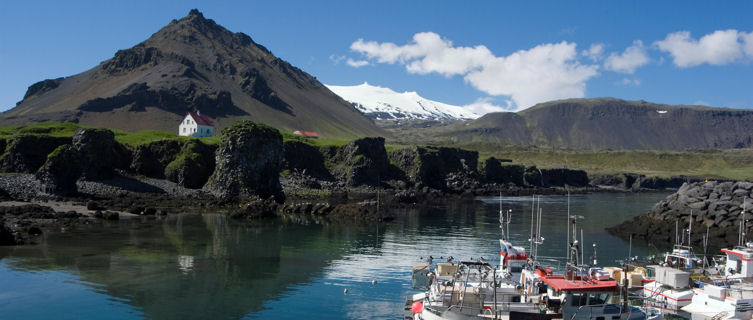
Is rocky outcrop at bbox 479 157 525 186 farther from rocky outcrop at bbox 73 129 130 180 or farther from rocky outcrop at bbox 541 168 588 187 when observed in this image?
rocky outcrop at bbox 73 129 130 180

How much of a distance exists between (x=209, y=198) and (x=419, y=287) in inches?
2493

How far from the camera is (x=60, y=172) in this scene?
7994 centimetres

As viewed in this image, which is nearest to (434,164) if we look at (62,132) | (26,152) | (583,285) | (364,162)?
(364,162)

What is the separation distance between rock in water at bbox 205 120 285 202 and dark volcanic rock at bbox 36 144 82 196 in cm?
2174

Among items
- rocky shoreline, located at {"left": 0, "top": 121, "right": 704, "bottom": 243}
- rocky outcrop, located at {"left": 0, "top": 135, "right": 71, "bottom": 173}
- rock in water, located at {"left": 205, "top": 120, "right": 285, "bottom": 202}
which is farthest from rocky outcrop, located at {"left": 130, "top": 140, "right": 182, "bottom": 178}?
rock in water, located at {"left": 205, "top": 120, "right": 285, "bottom": 202}

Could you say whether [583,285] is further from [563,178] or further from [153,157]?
[563,178]

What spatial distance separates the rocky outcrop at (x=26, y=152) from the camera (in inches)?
3563

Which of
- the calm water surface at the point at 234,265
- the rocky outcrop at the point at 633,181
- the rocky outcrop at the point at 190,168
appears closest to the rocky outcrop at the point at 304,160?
the rocky outcrop at the point at 190,168

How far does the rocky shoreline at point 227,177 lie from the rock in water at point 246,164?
0.56ft

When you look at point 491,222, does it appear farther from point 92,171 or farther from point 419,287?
point 92,171

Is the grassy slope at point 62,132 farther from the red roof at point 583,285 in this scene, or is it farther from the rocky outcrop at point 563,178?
the rocky outcrop at point 563,178

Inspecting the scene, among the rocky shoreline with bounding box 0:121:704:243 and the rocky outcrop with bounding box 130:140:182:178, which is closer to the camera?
the rocky shoreline with bounding box 0:121:704:243

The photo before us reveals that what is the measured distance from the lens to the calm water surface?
3091 cm

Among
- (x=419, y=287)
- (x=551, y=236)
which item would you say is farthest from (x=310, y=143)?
(x=419, y=287)
